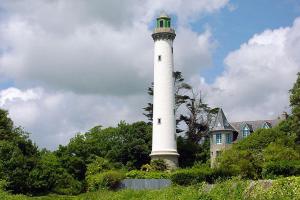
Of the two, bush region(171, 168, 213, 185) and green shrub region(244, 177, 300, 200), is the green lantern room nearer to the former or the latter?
bush region(171, 168, 213, 185)

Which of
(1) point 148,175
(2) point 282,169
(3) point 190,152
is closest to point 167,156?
(1) point 148,175

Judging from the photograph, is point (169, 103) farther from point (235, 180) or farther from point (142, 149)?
point (235, 180)

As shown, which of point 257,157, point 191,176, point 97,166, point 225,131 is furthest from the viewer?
point 225,131

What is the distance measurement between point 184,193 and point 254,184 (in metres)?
2.96

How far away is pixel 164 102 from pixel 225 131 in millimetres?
9433

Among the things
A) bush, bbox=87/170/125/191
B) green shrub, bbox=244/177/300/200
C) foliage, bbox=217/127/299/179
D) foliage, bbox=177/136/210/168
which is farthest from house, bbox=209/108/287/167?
green shrub, bbox=244/177/300/200

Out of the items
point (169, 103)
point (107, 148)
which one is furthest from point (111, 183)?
point (107, 148)

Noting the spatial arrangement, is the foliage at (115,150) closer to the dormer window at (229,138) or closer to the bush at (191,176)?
the dormer window at (229,138)

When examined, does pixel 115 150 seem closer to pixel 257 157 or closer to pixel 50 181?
pixel 50 181

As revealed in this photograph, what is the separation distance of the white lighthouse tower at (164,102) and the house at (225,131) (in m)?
A: 7.19

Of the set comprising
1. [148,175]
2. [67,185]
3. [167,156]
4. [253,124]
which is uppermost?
[253,124]

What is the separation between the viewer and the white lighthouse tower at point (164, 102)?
4906 cm

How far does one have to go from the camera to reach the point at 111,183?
42719 mm

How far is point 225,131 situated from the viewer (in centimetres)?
5575
